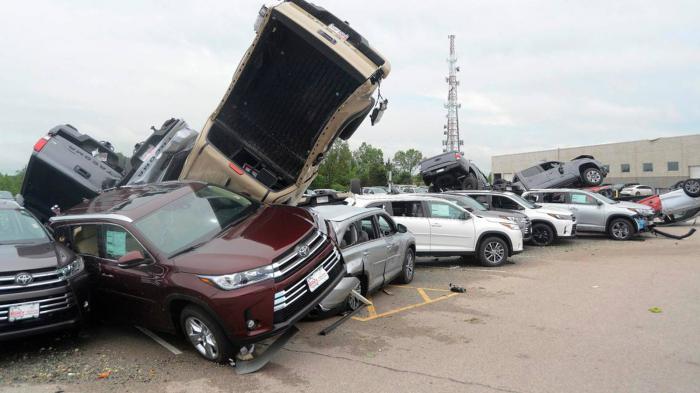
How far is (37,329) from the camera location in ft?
15.8

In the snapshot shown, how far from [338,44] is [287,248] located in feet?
10.6

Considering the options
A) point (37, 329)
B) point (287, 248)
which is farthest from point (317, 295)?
point (37, 329)

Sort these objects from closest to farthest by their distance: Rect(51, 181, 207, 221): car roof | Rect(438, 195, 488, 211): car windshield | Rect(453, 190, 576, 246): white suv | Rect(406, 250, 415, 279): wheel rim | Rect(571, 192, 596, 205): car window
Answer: Rect(51, 181, 207, 221): car roof
Rect(406, 250, 415, 279): wheel rim
Rect(438, 195, 488, 211): car windshield
Rect(453, 190, 576, 246): white suv
Rect(571, 192, 596, 205): car window

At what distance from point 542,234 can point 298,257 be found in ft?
32.9

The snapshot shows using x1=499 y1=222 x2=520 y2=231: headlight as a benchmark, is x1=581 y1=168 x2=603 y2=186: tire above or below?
above

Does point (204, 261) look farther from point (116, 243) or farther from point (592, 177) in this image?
point (592, 177)

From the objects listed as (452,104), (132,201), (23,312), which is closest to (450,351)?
(132,201)

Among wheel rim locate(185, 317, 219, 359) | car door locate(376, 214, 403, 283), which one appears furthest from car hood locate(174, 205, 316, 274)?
car door locate(376, 214, 403, 283)

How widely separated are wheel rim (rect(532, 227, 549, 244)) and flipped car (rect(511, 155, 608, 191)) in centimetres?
364

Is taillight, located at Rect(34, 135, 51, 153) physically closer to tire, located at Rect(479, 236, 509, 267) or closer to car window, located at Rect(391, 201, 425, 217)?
car window, located at Rect(391, 201, 425, 217)

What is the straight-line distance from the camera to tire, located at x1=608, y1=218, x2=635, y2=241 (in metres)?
13.6

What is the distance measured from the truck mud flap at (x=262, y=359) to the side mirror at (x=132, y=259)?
140 cm

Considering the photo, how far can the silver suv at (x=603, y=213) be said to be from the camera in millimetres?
13562

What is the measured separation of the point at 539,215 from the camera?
42.4ft
